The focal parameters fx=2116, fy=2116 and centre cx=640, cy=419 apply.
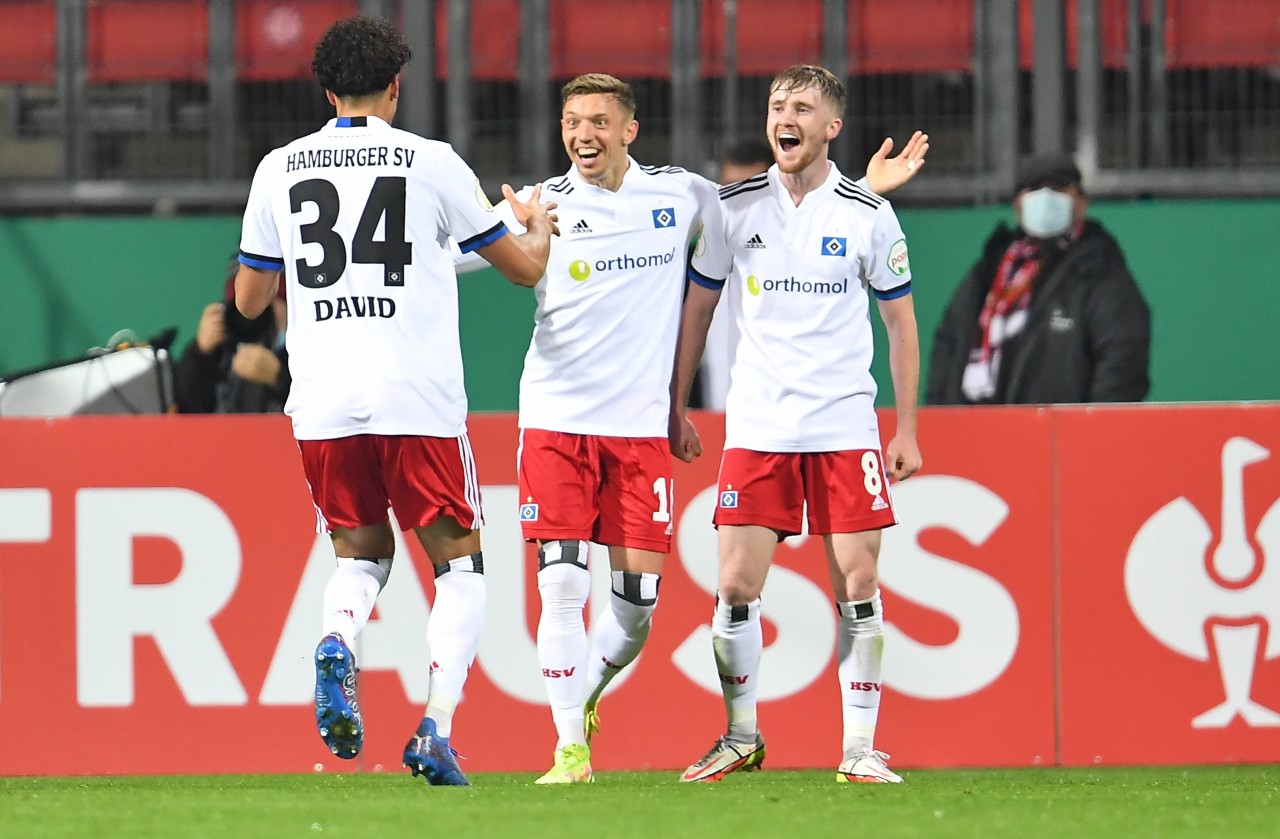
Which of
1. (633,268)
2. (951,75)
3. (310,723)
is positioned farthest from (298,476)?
(951,75)

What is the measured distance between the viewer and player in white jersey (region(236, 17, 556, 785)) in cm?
516

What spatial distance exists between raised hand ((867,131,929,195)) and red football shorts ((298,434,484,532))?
5.32ft

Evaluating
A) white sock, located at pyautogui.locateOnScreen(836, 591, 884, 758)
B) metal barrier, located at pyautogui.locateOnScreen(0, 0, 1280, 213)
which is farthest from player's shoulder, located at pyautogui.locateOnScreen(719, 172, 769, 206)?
metal barrier, located at pyautogui.locateOnScreen(0, 0, 1280, 213)

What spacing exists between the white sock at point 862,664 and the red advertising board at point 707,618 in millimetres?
1063

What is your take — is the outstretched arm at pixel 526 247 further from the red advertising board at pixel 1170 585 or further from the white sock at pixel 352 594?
the red advertising board at pixel 1170 585

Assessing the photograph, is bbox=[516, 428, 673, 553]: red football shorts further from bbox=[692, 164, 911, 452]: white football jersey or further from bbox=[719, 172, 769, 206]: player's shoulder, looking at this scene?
bbox=[719, 172, 769, 206]: player's shoulder

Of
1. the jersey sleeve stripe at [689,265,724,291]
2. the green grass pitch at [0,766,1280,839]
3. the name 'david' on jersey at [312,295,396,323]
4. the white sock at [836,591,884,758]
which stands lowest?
the green grass pitch at [0,766,1280,839]

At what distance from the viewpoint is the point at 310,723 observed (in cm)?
705

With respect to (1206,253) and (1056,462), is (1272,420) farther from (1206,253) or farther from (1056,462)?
(1206,253)

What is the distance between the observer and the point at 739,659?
6035 mm

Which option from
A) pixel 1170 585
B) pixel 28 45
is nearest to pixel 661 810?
pixel 1170 585

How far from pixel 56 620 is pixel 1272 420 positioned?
162 inches

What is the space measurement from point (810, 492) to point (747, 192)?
0.90 metres

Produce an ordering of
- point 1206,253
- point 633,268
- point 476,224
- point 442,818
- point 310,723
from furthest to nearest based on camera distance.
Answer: point 1206,253
point 310,723
point 633,268
point 476,224
point 442,818
